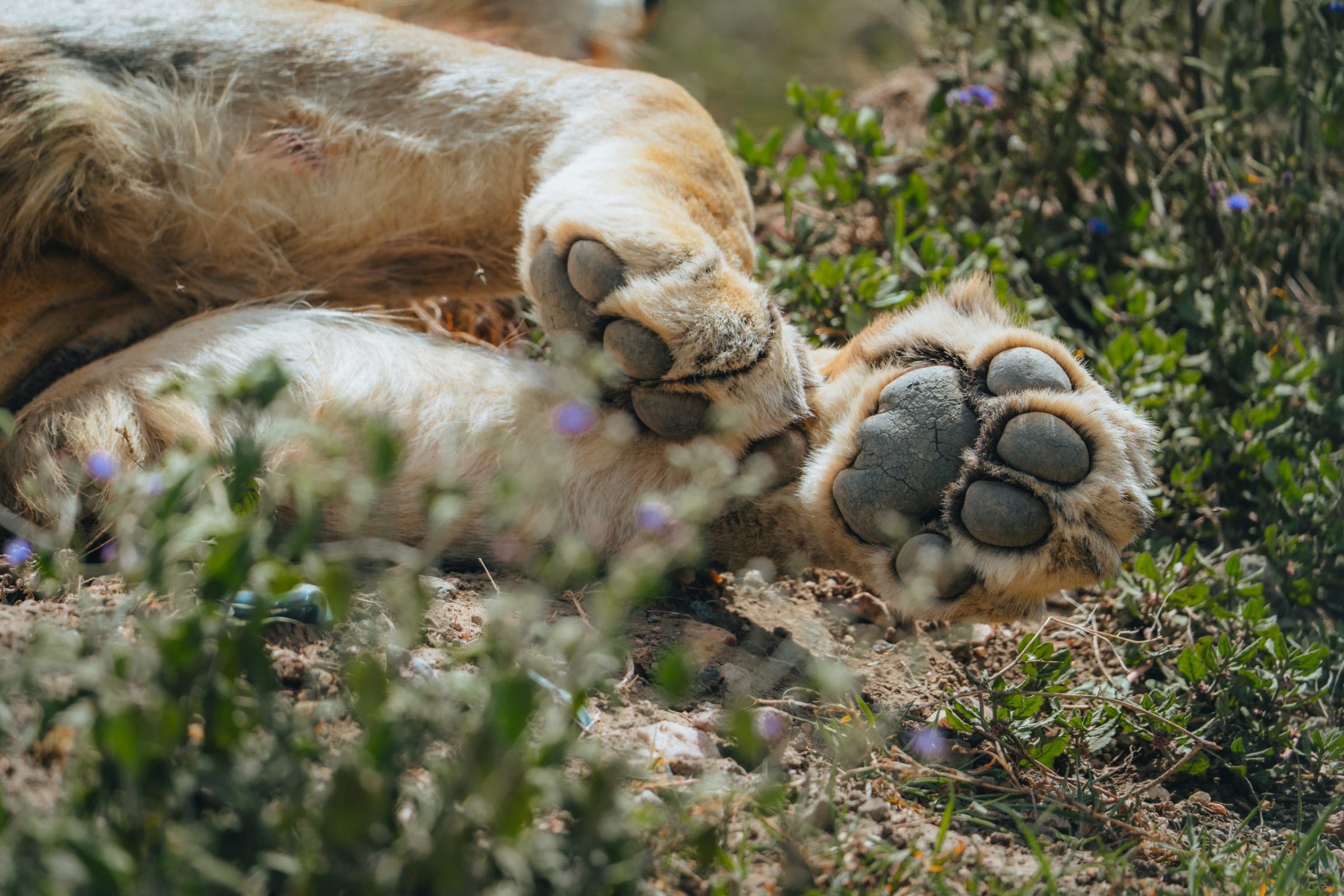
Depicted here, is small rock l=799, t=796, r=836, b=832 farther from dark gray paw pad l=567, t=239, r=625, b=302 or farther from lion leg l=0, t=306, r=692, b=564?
dark gray paw pad l=567, t=239, r=625, b=302

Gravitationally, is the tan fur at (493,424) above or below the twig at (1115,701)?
above

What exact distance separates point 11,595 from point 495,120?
4.24 feet

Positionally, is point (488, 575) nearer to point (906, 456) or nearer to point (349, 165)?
point (906, 456)

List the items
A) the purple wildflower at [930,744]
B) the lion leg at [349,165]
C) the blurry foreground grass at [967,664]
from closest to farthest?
the blurry foreground grass at [967,664], the purple wildflower at [930,744], the lion leg at [349,165]

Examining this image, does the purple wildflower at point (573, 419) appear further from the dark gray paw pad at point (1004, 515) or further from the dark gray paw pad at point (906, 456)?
the dark gray paw pad at point (1004, 515)

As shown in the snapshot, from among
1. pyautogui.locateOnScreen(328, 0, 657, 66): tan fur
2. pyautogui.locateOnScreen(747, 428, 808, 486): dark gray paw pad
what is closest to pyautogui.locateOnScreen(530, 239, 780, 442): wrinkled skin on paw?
pyautogui.locateOnScreen(747, 428, 808, 486): dark gray paw pad

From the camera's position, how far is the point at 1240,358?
289cm

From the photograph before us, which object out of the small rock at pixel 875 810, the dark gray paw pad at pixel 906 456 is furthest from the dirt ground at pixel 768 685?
the dark gray paw pad at pixel 906 456

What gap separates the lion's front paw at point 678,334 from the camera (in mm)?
1847

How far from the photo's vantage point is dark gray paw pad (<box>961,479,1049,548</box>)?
1696 millimetres

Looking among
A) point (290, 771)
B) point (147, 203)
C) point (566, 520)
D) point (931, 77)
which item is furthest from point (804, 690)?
point (931, 77)

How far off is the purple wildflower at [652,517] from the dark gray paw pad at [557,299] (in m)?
0.32

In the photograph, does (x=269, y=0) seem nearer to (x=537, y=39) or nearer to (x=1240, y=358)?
(x=537, y=39)

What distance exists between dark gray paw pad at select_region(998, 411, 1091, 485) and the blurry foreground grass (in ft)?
1.35
